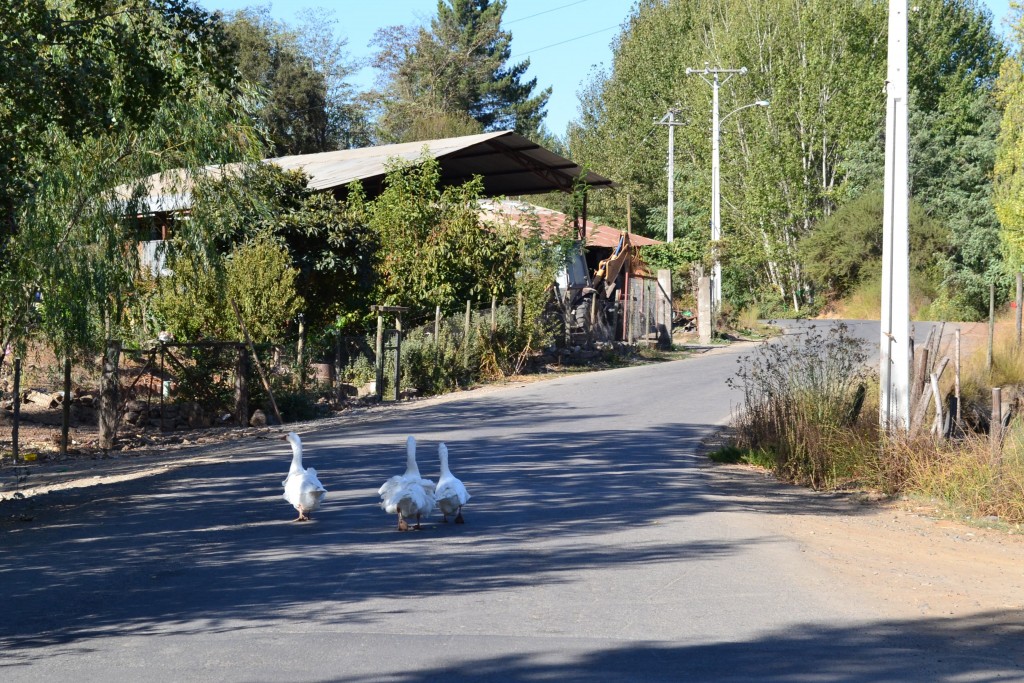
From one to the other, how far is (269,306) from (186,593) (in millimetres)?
14370

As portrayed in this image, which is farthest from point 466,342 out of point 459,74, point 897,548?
point 459,74

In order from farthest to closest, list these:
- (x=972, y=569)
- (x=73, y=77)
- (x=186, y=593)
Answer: (x=73, y=77), (x=972, y=569), (x=186, y=593)

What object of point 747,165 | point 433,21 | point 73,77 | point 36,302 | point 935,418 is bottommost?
point 935,418

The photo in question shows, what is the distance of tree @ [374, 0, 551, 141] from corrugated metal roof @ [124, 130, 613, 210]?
98.1 feet

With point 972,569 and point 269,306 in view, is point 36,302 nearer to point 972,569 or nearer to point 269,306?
point 269,306

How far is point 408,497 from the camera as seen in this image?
30.8 ft

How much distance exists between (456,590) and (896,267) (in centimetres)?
738

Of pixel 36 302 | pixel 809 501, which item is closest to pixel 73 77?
pixel 36 302

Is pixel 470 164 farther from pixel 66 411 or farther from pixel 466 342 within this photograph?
pixel 66 411

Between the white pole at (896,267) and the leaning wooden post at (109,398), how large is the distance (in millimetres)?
10359

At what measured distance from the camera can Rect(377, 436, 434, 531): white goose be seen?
371 inches

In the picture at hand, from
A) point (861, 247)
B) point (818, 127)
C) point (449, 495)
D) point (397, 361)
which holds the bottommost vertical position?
point (449, 495)

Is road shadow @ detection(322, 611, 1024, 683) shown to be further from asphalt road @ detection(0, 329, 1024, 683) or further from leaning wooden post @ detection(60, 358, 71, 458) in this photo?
leaning wooden post @ detection(60, 358, 71, 458)

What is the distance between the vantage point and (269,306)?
21.6m
